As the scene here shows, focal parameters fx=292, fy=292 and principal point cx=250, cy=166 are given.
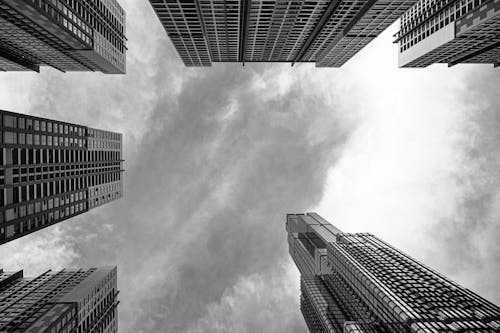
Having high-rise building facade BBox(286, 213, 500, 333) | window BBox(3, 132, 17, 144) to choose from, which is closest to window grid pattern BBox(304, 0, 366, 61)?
high-rise building facade BBox(286, 213, 500, 333)

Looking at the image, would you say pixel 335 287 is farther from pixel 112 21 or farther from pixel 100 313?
pixel 112 21

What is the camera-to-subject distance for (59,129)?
262 feet

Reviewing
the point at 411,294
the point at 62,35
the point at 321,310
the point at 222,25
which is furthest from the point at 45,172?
the point at 321,310

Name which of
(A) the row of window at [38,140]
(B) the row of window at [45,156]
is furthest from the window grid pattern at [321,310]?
(A) the row of window at [38,140]

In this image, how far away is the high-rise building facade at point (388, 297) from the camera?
73250 mm

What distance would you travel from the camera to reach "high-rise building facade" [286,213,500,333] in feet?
240

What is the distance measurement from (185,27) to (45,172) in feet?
228

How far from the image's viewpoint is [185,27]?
10825cm

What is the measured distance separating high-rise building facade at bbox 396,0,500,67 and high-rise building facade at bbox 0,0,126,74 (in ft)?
373

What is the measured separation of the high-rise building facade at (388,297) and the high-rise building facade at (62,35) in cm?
11803

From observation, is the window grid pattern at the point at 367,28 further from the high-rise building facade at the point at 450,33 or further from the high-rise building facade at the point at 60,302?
the high-rise building facade at the point at 60,302

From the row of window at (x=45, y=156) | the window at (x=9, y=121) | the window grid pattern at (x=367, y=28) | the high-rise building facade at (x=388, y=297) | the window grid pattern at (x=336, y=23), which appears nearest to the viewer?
the window at (x=9, y=121)

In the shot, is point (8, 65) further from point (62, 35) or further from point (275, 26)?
point (275, 26)

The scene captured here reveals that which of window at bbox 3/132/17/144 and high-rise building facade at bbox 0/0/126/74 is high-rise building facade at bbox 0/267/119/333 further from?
high-rise building facade at bbox 0/0/126/74
